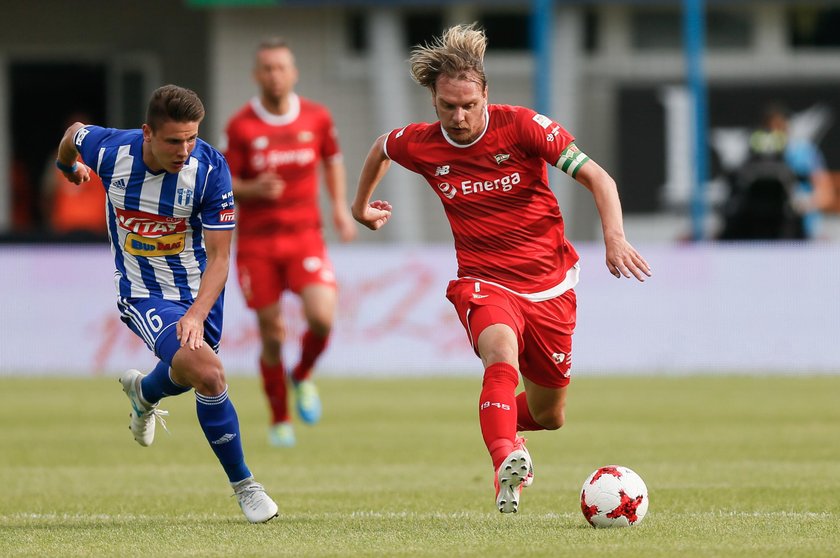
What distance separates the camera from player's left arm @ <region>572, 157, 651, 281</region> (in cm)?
625

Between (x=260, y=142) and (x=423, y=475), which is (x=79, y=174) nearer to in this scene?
(x=423, y=475)

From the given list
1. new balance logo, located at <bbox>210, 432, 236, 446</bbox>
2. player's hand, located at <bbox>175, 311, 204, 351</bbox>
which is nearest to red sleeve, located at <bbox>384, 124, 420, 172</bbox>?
player's hand, located at <bbox>175, 311, 204, 351</bbox>

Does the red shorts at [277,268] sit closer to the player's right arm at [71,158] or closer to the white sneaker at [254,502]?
the player's right arm at [71,158]

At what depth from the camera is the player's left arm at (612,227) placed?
20.5 ft

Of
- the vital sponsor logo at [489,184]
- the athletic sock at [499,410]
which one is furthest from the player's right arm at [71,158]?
the athletic sock at [499,410]

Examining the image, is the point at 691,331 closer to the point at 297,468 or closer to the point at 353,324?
the point at 353,324

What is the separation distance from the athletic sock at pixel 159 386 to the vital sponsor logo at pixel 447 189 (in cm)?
149

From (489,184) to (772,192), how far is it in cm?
1282

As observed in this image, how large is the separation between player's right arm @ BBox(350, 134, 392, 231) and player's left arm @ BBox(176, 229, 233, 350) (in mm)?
699

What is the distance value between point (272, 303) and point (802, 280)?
7.16m

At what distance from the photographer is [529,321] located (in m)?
7.04

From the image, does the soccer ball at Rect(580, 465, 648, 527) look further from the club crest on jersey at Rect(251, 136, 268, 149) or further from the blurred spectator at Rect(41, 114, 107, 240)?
the blurred spectator at Rect(41, 114, 107, 240)

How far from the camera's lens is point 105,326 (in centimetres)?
1605

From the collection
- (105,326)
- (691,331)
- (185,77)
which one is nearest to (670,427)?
(691,331)
